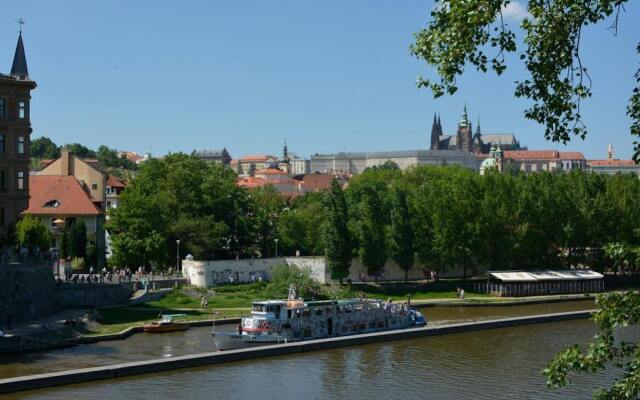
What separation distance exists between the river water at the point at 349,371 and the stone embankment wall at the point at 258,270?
1872 centimetres

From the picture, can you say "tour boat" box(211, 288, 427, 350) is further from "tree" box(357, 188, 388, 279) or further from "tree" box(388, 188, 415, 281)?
"tree" box(388, 188, 415, 281)

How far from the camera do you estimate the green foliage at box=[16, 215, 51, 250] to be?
64.6 meters

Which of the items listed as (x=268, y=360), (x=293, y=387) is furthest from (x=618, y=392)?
(x=268, y=360)

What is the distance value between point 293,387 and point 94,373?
9441mm

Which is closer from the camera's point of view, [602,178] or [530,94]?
[530,94]

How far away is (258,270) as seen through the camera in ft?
274

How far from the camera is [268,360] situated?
49.8m

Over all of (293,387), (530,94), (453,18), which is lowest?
(293,387)

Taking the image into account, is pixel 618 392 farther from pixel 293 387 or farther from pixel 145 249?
pixel 145 249

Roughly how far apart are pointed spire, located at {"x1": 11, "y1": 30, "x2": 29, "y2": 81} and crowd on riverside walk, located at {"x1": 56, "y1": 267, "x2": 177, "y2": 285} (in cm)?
1445

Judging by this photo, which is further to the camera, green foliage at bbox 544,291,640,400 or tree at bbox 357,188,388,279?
tree at bbox 357,188,388,279

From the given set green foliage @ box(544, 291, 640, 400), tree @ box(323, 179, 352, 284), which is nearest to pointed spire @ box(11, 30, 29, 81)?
tree @ box(323, 179, 352, 284)

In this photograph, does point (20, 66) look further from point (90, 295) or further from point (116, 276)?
point (116, 276)

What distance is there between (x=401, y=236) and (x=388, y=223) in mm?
2781
